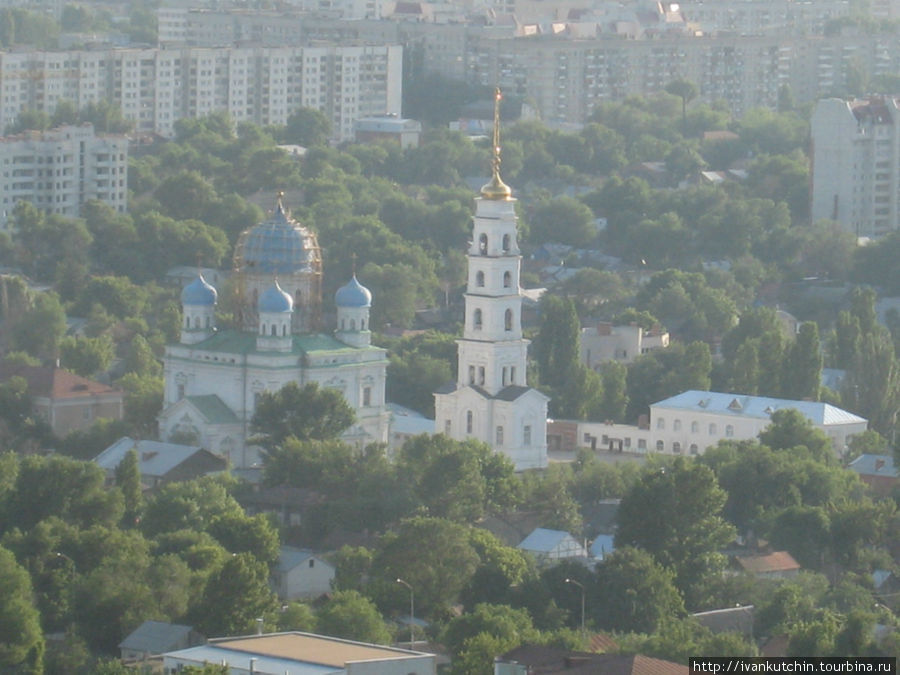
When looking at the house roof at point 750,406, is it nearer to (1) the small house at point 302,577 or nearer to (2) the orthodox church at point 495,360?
(2) the orthodox church at point 495,360

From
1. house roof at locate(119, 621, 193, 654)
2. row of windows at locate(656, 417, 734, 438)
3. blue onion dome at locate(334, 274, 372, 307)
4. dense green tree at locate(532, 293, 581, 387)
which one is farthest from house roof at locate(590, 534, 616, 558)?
dense green tree at locate(532, 293, 581, 387)

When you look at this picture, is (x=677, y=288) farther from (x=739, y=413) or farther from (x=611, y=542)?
(x=611, y=542)

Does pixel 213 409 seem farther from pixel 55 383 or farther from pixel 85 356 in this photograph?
pixel 85 356

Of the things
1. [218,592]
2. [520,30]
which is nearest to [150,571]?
[218,592]

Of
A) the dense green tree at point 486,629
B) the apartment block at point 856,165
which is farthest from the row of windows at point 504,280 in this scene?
the apartment block at point 856,165

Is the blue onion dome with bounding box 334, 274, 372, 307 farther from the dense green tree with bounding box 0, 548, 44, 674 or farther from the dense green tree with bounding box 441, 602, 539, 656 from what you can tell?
the dense green tree with bounding box 441, 602, 539, 656
